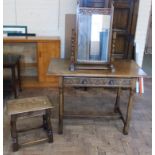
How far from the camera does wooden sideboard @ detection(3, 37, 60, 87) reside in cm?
355

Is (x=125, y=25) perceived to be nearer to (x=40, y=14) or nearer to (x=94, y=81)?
(x=40, y=14)

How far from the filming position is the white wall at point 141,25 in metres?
3.75

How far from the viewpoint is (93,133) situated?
8.49 ft

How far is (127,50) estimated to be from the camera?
364 cm

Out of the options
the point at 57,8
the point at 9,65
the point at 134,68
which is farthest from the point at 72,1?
the point at 134,68

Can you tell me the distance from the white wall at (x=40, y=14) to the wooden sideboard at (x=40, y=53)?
0.28m

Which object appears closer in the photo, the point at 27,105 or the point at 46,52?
the point at 27,105

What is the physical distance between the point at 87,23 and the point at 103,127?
4.36 ft

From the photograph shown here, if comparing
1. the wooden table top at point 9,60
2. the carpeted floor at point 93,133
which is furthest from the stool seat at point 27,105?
the wooden table top at point 9,60

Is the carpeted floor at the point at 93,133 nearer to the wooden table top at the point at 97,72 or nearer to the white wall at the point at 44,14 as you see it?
the wooden table top at the point at 97,72

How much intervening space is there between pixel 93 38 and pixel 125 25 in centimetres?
146

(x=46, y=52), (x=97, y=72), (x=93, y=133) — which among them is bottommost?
(x=93, y=133)

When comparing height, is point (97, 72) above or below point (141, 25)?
below

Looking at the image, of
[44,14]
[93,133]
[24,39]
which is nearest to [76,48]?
[93,133]
